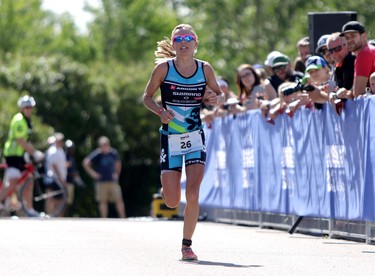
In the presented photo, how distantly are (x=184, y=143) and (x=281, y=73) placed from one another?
18.7ft

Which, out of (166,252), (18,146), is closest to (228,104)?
(18,146)

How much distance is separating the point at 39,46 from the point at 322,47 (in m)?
60.0

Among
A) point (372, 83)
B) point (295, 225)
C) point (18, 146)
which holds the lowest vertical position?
point (295, 225)

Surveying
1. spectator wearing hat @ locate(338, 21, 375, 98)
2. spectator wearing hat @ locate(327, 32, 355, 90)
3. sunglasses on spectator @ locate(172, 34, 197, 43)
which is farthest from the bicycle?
sunglasses on spectator @ locate(172, 34, 197, 43)

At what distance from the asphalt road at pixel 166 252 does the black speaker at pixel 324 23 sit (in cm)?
265

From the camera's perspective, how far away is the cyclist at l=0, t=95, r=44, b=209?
75.9ft

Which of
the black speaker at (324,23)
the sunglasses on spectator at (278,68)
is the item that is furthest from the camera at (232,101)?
the black speaker at (324,23)

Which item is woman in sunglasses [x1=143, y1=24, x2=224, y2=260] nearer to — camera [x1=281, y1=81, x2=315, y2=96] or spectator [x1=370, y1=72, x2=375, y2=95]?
spectator [x1=370, y1=72, x2=375, y2=95]

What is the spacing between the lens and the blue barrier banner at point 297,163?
15.2 metres

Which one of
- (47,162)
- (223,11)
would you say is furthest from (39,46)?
(47,162)

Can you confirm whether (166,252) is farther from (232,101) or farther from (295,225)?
(232,101)

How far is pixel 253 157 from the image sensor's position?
19531mm

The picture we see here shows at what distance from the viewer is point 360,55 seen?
Answer: 15.1 metres

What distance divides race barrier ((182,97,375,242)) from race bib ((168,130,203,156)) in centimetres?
217
